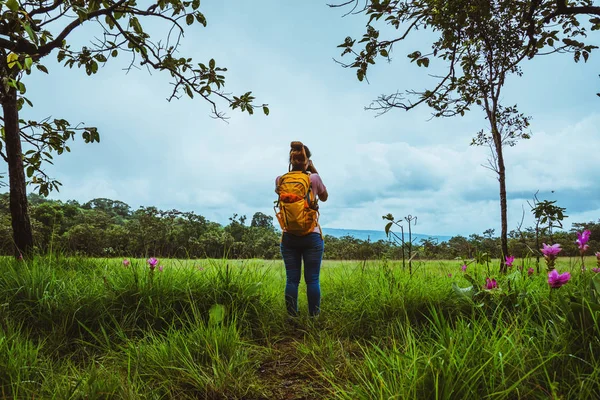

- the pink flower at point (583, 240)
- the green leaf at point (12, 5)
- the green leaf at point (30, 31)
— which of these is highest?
the green leaf at point (12, 5)

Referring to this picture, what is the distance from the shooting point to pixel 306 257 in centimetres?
452

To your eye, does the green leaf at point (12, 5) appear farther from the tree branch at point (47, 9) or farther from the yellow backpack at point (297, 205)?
the yellow backpack at point (297, 205)

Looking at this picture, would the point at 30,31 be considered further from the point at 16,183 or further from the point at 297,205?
the point at 16,183

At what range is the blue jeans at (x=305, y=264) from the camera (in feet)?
14.7

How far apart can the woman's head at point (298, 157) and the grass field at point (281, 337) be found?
4.81 ft

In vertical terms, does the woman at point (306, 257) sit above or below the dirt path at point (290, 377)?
above

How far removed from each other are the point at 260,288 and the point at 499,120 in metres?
6.77

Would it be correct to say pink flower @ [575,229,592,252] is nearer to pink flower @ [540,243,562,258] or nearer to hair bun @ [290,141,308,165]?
pink flower @ [540,243,562,258]

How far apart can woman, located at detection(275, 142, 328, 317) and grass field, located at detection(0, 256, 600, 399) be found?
0.66 feet

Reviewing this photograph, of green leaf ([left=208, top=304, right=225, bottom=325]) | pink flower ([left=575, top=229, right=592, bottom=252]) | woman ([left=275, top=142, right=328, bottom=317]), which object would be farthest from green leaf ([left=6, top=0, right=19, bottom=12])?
pink flower ([left=575, top=229, right=592, bottom=252])

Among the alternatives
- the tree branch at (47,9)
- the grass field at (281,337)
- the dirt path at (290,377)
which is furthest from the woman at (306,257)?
the tree branch at (47,9)

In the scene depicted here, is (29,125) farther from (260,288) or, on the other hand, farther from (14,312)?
(260,288)

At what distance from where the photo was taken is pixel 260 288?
4719mm

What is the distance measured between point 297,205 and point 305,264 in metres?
0.76
